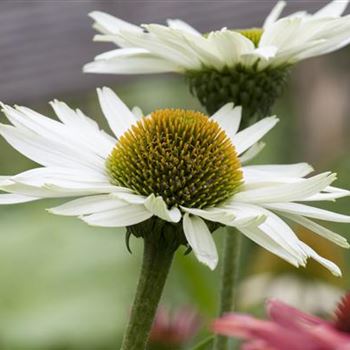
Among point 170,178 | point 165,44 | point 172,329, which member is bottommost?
point 172,329

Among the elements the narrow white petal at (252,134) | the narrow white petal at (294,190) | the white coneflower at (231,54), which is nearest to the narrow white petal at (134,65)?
the white coneflower at (231,54)

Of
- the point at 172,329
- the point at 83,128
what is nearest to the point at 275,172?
the point at 83,128

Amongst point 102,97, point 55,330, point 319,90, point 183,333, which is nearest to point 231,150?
point 102,97

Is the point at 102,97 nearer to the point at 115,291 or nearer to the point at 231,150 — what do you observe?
the point at 231,150

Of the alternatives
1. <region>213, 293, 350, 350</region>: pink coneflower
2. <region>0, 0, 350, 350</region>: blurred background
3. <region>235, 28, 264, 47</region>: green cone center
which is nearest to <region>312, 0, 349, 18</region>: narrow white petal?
<region>235, 28, 264, 47</region>: green cone center

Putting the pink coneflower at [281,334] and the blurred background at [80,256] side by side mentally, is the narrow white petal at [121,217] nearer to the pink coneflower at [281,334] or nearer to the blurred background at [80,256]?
the pink coneflower at [281,334]

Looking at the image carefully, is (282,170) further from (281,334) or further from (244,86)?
(281,334)
